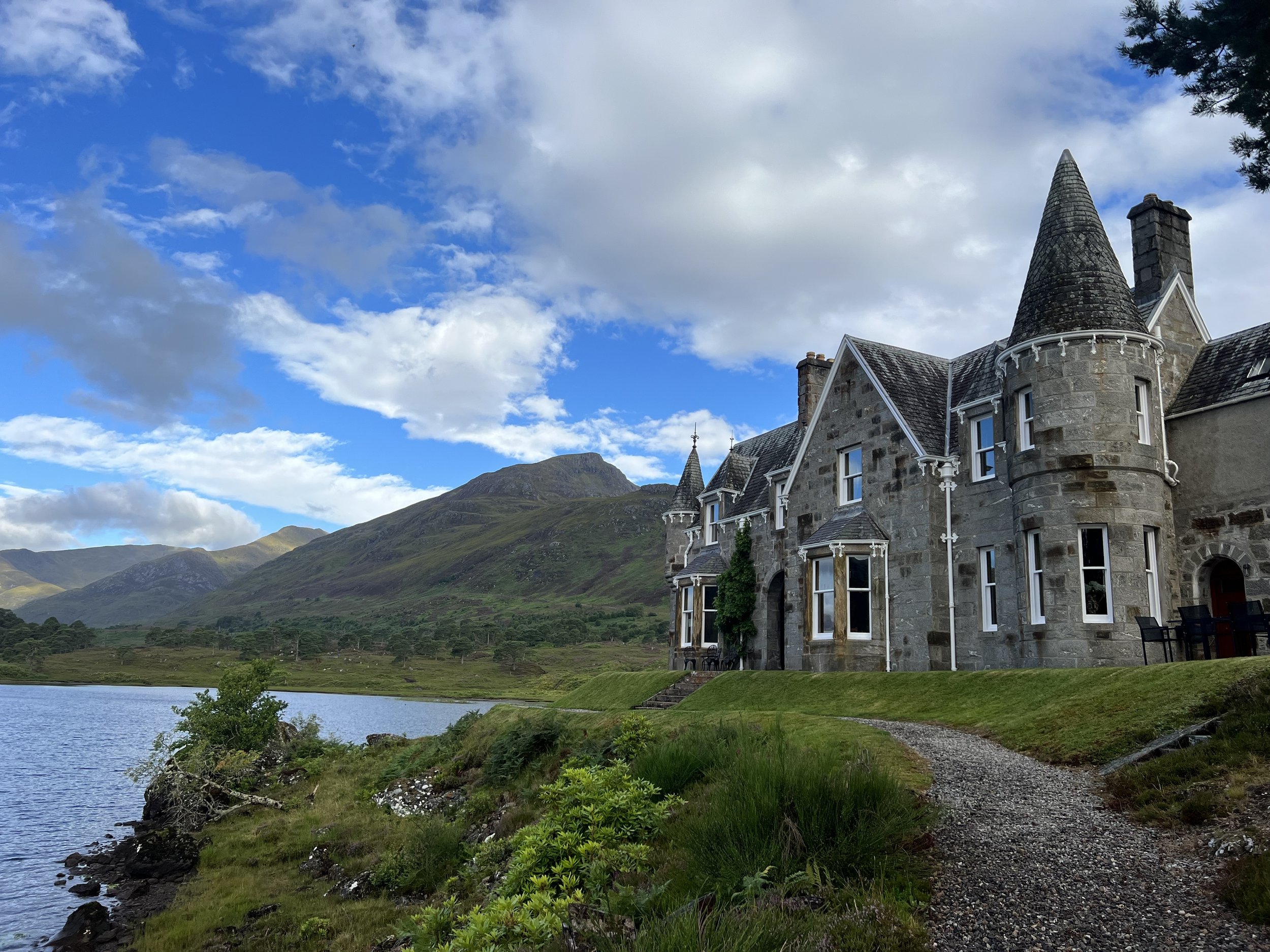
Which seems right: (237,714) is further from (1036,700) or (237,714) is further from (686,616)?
(1036,700)

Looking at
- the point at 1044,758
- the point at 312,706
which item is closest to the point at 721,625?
the point at 1044,758

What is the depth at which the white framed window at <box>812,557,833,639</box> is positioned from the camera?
3083cm

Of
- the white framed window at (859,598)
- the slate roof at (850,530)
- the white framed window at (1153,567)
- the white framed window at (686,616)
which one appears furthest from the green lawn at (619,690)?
the white framed window at (1153,567)

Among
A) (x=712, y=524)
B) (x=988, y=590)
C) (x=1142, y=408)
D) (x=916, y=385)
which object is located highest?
(x=916, y=385)

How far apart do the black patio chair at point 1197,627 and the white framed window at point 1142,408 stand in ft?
16.6

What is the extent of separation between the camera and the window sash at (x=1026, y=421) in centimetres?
2488

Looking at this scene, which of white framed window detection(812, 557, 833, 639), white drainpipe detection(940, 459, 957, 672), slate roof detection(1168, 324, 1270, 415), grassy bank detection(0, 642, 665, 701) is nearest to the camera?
slate roof detection(1168, 324, 1270, 415)

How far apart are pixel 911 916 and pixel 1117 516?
19.5m

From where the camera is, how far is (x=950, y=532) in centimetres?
2822

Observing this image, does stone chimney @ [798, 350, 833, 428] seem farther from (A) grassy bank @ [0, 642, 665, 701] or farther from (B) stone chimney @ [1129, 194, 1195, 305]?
(A) grassy bank @ [0, 642, 665, 701]

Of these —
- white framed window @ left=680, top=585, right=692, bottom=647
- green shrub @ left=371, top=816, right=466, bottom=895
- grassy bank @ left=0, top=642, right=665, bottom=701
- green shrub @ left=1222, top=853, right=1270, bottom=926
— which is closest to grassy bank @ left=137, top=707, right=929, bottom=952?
green shrub @ left=371, top=816, right=466, bottom=895

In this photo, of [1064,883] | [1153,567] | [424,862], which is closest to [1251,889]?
[1064,883]

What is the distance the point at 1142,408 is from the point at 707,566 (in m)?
19.6

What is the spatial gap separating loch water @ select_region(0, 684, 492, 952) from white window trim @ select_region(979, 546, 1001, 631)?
25483mm
